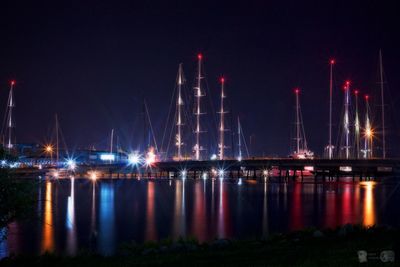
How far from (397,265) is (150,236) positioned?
3061 cm

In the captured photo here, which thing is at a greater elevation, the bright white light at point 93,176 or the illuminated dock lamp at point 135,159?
the illuminated dock lamp at point 135,159

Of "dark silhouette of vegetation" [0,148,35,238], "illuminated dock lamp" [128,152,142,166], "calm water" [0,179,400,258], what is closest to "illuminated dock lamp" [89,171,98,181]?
"illuminated dock lamp" [128,152,142,166]

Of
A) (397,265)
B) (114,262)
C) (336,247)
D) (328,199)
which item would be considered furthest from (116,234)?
(328,199)

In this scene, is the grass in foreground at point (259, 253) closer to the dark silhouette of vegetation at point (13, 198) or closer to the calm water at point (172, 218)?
the dark silhouette of vegetation at point (13, 198)

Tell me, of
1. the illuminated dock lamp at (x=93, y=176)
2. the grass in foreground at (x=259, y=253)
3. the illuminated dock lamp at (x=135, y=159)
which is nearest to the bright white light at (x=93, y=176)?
the illuminated dock lamp at (x=93, y=176)

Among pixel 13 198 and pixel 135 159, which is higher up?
pixel 135 159

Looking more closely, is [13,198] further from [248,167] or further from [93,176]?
[93,176]

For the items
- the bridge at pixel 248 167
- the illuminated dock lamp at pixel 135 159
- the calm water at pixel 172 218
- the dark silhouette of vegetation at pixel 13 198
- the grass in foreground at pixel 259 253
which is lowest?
the calm water at pixel 172 218

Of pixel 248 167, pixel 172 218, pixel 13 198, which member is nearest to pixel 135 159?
pixel 248 167

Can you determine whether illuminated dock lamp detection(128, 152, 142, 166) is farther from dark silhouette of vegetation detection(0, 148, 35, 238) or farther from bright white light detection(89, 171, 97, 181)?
dark silhouette of vegetation detection(0, 148, 35, 238)

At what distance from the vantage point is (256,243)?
27641 mm

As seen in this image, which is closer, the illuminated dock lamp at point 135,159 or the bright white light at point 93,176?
the bright white light at point 93,176

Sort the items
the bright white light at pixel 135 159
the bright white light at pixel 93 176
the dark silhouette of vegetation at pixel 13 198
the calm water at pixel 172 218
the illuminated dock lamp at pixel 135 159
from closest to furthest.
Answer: the dark silhouette of vegetation at pixel 13 198, the calm water at pixel 172 218, the bright white light at pixel 93 176, the illuminated dock lamp at pixel 135 159, the bright white light at pixel 135 159

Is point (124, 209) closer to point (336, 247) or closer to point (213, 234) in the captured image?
point (213, 234)
